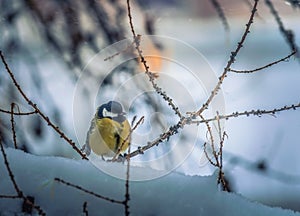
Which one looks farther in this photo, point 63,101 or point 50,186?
point 63,101

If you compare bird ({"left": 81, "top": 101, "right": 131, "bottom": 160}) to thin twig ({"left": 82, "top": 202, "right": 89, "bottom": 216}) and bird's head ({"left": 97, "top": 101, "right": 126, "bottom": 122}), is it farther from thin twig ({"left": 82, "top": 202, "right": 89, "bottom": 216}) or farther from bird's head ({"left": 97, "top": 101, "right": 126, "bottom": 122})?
thin twig ({"left": 82, "top": 202, "right": 89, "bottom": 216})

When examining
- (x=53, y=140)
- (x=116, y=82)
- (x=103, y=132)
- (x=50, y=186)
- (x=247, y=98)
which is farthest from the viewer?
(x=247, y=98)

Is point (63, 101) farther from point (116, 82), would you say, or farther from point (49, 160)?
point (49, 160)

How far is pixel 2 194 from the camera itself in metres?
0.68

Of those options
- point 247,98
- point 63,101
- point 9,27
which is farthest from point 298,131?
point 9,27

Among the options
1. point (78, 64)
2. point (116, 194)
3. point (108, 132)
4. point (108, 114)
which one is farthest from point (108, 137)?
point (116, 194)

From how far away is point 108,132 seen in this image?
182 centimetres

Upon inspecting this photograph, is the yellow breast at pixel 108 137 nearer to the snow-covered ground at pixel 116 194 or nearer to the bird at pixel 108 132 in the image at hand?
the bird at pixel 108 132

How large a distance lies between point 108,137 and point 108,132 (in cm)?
2

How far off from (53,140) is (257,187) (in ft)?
9.13

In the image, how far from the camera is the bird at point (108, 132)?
5.70 feet

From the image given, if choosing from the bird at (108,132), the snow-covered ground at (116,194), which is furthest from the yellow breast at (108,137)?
the snow-covered ground at (116,194)

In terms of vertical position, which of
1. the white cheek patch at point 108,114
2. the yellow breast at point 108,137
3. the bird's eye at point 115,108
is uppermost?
the bird's eye at point 115,108

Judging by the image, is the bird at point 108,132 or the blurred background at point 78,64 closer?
the bird at point 108,132
